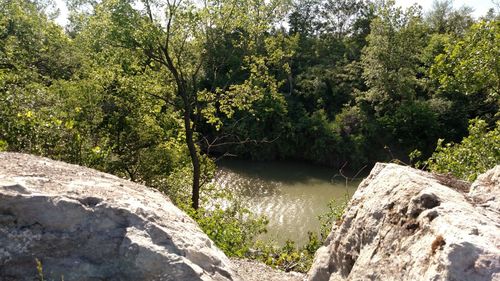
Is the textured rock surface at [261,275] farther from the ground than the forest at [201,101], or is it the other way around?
the forest at [201,101]

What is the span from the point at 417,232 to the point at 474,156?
7.22 m

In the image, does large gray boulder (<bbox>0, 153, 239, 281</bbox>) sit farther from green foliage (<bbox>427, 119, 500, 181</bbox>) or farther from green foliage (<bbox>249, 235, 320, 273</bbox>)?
green foliage (<bbox>249, 235, 320, 273</bbox>)

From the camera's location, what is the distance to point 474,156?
9727mm

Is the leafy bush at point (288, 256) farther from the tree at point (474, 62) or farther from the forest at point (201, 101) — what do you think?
the tree at point (474, 62)

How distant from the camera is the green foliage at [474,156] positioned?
9.10 m

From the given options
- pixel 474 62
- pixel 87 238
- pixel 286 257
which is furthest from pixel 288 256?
pixel 87 238

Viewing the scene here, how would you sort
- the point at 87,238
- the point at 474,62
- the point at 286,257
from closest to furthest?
the point at 87,238 < the point at 474,62 < the point at 286,257

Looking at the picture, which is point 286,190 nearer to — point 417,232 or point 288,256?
point 288,256

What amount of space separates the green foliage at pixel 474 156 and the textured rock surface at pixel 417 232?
4714mm

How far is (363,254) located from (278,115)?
2589cm

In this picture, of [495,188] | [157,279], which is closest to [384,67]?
[495,188]

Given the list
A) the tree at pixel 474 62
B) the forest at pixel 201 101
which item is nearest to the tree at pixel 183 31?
the forest at pixel 201 101

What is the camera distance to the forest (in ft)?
34.5

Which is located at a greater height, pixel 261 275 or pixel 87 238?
pixel 87 238
